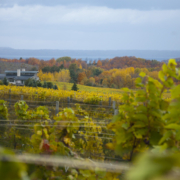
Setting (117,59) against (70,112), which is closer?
(70,112)

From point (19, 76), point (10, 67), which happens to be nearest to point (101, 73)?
point (19, 76)

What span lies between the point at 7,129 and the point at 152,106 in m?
2.08

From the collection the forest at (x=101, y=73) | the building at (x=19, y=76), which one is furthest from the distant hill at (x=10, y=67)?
the forest at (x=101, y=73)

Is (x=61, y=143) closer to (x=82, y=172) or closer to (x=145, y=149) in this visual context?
(x=82, y=172)

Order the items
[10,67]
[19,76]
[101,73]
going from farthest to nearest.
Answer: [10,67]
[101,73]
[19,76]

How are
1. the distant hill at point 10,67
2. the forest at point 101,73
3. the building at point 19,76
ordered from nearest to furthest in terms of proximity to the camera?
the forest at point 101,73, the building at point 19,76, the distant hill at point 10,67

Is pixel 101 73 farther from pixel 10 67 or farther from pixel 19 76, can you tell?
pixel 10 67

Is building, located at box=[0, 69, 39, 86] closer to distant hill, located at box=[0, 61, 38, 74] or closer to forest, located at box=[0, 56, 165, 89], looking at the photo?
forest, located at box=[0, 56, 165, 89]

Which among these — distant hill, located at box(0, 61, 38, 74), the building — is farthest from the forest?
Answer: distant hill, located at box(0, 61, 38, 74)

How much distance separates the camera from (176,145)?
22.2 inches

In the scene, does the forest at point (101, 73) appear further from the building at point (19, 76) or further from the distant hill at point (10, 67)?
the distant hill at point (10, 67)

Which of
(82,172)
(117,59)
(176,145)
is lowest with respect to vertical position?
(82,172)

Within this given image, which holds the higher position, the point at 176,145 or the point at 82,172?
the point at 176,145

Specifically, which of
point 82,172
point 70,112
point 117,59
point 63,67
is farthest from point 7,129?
point 117,59
